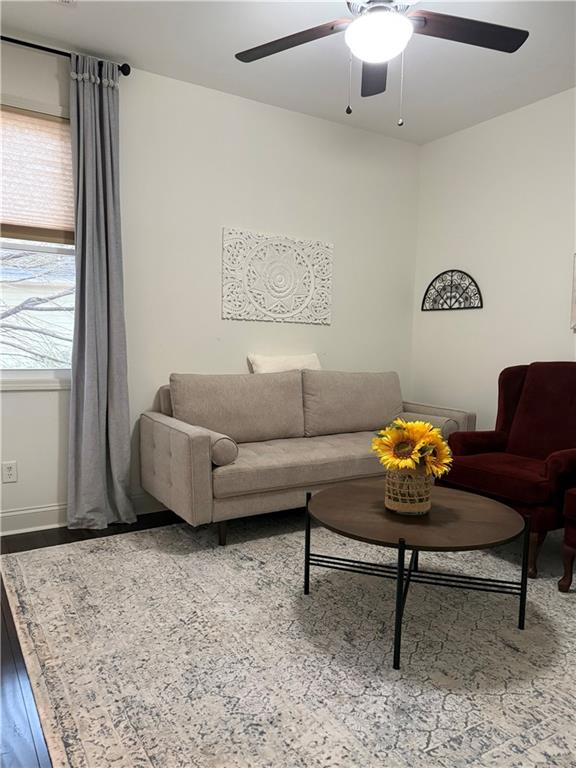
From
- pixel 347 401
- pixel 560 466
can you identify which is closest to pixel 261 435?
pixel 347 401

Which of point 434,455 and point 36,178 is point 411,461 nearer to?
point 434,455

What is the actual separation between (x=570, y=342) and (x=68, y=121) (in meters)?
3.40

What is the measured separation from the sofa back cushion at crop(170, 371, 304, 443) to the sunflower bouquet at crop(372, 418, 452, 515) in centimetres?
139

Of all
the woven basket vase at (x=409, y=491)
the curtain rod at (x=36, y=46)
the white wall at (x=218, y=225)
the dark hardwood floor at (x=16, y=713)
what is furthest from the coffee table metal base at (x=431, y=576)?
the curtain rod at (x=36, y=46)

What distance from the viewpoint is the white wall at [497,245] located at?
11.9ft

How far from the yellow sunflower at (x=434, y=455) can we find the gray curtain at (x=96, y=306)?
191 cm

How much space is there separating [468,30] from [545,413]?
2.15m

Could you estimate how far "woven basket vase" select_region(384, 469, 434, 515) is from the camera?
7.22 feet

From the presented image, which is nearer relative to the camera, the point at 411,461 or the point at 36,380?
the point at 411,461

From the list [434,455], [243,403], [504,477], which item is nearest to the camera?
[434,455]

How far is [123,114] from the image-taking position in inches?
131

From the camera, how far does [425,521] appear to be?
7.18 ft

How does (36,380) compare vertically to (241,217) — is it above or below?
below

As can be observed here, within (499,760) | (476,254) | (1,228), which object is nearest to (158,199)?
(1,228)
